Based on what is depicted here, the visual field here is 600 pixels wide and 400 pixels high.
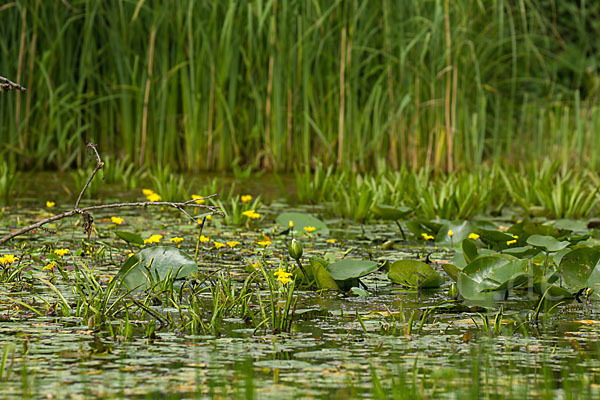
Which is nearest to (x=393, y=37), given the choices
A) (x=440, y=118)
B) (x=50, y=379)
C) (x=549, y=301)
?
(x=440, y=118)

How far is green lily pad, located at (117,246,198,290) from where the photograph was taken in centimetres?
295

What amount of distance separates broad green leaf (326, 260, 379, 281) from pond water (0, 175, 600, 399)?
7 centimetres

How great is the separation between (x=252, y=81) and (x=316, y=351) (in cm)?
488

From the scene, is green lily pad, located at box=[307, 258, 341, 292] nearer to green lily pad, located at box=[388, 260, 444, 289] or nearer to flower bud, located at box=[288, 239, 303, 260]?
flower bud, located at box=[288, 239, 303, 260]

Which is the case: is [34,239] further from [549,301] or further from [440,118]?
[440,118]

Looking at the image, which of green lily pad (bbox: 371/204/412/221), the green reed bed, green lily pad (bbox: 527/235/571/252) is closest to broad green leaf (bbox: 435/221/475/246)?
green lily pad (bbox: 371/204/412/221)

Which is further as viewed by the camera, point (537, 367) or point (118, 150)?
point (118, 150)

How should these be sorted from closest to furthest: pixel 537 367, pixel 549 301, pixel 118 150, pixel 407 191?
pixel 537 367 < pixel 549 301 < pixel 407 191 < pixel 118 150

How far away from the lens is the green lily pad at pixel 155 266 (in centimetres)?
295

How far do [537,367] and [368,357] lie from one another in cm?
37

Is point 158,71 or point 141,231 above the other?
point 158,71

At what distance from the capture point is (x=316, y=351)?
2.23 meters

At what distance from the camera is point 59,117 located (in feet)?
22.4

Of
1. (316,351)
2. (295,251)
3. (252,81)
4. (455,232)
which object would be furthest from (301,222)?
(252,81)
